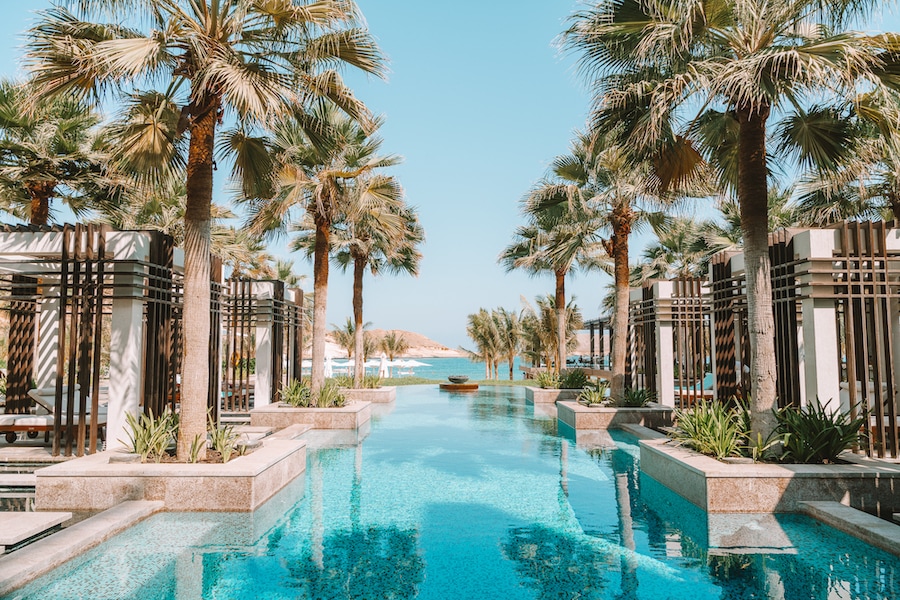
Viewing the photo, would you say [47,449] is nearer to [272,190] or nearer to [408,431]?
[272,190]

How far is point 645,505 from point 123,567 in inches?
213

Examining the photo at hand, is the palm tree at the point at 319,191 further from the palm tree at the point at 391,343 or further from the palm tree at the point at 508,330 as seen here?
the palm tree at the point at 391,343

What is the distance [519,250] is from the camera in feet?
73.2

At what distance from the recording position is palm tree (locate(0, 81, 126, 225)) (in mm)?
10719

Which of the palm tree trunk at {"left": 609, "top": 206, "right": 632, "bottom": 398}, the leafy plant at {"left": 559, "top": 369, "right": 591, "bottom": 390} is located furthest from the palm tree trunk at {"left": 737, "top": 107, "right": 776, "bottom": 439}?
the leafy plant at {"left": 559, "top": 369, "right": 591, "bottom": 390}

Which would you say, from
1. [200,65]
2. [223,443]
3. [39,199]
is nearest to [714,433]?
[223,443]

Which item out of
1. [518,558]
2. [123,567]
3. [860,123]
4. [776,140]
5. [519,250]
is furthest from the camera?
[519,250]

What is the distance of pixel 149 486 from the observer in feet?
20.4

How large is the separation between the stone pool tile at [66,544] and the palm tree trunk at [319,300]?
287 inches

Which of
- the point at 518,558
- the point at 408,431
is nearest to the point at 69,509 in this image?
the point at 518,558

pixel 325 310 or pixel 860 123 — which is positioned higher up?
pixel 860 123

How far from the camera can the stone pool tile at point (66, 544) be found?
414 centimetres

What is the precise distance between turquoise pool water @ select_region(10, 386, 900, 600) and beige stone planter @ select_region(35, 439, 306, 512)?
195 mm

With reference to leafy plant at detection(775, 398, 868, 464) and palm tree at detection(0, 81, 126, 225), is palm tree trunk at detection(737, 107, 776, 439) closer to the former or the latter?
leafy plant at detection(775, 398, 868, 464)
